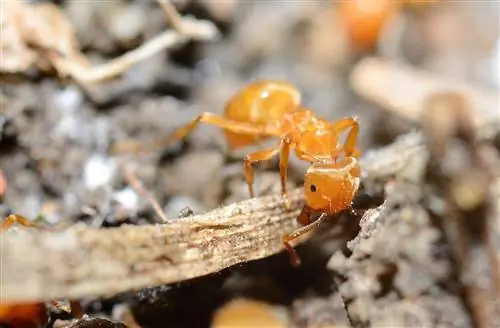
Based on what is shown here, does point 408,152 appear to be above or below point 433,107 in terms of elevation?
below

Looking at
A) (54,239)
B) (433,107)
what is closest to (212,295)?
(54,239)

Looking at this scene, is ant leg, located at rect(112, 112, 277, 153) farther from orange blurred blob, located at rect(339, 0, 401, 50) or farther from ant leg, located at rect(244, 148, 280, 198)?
orange blurred blob, located at rect(339, 0, 401, 50)

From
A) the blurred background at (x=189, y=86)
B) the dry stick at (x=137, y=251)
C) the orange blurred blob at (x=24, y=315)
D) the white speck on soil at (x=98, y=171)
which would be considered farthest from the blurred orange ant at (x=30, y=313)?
the white speck on soil at (x=98, y=171)

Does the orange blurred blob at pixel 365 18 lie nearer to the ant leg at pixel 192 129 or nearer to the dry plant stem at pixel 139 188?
the ant leg at pixel 192 129

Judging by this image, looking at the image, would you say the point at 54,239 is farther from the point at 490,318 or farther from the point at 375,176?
the point at 490,318

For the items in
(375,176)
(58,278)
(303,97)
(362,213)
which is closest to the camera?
(58,278)

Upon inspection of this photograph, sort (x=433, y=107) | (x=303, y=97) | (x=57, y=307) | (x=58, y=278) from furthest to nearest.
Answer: (x=303, y=97), (x=433, y=107), (x=57, y=307), (x=58, y=278)

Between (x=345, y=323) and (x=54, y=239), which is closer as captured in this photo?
(x=54, y=239)

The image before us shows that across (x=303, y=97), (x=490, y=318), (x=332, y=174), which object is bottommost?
(x=490, y=318)
